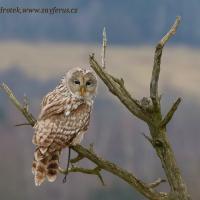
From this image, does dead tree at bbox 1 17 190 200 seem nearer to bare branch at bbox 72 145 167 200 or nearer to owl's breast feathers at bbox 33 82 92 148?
bare branch at bbox 72 145 167 200

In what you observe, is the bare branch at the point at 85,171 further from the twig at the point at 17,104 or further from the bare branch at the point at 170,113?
the bare branch at the point at 170,113

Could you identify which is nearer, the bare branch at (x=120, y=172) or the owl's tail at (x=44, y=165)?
the owl's tail at (x=44, y=165)

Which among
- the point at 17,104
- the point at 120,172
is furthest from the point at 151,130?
the point at 17,104

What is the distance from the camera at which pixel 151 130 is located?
271 inches

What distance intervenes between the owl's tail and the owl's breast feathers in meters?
0.07

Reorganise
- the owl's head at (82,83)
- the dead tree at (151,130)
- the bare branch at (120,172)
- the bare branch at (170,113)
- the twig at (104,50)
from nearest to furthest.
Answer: the bare branch at (170,113) → the dead tree at (151,130) → the bare branch at (120,172) → the twig at (104,50) → the owl's head at (82,83)

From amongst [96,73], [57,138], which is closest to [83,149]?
[57,138]

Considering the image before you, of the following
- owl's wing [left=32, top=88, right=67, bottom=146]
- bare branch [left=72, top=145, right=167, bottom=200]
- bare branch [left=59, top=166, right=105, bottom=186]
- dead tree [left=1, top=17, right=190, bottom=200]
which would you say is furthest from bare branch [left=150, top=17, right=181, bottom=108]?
bare branch [left=59, top=166, right=105, bottom=186]

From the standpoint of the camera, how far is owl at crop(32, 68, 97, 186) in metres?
6.79

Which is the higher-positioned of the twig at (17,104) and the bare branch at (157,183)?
the twig at (17,104)

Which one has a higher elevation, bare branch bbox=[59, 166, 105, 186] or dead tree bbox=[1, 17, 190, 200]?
dead tree bbox=[1, 17, 190, 200]

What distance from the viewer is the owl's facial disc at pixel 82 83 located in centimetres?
737

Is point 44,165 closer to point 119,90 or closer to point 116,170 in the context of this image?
point 116,170

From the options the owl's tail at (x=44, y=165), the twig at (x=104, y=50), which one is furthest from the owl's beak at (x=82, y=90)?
the owl's tail at (x=44, y=165)
